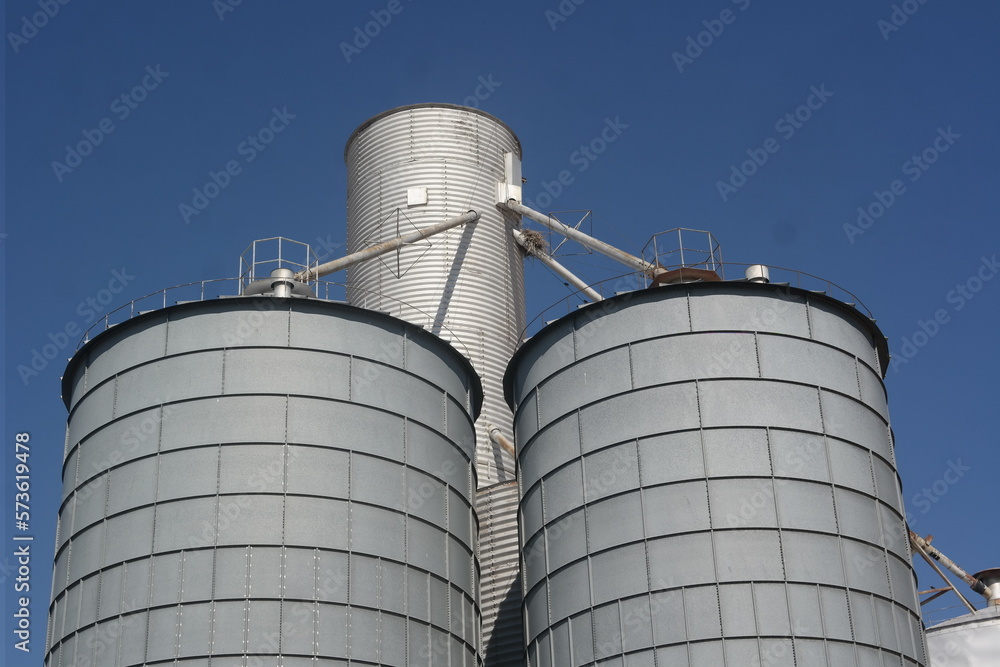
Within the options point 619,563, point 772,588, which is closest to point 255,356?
point 619,563

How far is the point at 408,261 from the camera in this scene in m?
43.6

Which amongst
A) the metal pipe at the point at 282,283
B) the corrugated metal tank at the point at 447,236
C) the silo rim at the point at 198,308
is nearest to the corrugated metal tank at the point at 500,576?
the corrugated metal tank at the point at 447,236

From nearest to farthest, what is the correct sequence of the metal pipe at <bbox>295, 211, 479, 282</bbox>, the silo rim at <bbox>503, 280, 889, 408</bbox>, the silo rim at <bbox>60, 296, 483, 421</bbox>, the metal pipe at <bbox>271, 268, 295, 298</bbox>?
the silo rim at <bbox>503, 280, 889, 408</bbox>
the silo rim at <bbox>60, 296, 483, 421</bbox>
the metal pipe at <bbox>271, 268, 295, 298</bbox>
the metal pipe at <bbox>295, 211, 479, 282</bbox>

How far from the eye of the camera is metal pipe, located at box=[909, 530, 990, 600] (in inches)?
1703

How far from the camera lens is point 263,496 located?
1102 inches

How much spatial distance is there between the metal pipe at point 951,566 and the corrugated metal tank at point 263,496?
59.6ft

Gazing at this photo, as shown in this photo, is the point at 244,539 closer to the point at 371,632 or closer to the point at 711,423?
the point at 371,632

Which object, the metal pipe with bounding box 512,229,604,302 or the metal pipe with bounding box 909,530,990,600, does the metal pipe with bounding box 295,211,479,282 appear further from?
the metal pipe with bounding box 909,530,990,600

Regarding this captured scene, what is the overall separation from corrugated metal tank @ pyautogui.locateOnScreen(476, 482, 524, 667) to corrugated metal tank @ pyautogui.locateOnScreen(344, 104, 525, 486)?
3.75 m

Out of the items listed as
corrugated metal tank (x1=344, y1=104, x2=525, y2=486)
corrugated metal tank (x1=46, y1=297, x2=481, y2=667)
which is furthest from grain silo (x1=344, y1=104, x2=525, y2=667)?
corrugated metal tank (x1=46, y1=297, x2=481, y2=667)

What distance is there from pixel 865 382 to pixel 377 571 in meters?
10.9

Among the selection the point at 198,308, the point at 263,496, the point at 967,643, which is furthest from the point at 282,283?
the point at 967,643

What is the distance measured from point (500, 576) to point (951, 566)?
17402 millimetres

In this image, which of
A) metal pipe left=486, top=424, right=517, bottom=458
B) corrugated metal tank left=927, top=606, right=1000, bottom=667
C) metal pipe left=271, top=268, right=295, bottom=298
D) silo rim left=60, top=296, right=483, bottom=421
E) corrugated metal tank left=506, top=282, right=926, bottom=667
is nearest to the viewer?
corrugated metal tank left=506, top=282, right=926, bottom=667
